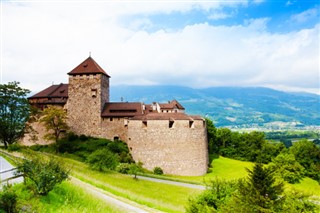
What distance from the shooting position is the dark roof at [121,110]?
4603cm

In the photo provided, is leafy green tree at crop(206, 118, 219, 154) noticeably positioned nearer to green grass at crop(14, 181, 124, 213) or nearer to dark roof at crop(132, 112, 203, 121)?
dark roof at crop(132, 112, 203, 121)

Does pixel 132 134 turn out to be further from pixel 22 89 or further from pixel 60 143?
pixel 22 89

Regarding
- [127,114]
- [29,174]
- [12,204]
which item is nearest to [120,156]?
[127,114]

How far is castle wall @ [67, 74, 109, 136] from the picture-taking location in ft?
151

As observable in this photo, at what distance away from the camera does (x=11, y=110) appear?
3453 centimetres

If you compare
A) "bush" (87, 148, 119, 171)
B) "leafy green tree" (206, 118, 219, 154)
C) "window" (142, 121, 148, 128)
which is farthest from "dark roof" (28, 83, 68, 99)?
"leafy green tree" (206, 118, 219, 154)

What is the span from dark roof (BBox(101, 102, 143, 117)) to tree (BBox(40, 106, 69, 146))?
6.41 metres

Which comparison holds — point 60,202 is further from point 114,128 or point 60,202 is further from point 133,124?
point 114,128

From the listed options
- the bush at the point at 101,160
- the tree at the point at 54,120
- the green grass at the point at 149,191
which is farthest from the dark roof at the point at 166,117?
the green grass at the point at 149,191

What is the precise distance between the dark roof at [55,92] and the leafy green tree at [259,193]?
135 feet

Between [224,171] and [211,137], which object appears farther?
[211,137]

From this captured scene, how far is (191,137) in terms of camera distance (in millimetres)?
41562

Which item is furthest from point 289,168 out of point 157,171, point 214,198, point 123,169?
point 214,198

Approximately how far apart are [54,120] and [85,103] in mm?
5251
